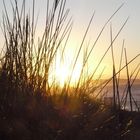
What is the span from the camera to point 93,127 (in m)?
2.04

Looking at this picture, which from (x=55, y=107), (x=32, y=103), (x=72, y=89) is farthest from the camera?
(x=72, y=89)

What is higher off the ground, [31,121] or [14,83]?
[14,83]

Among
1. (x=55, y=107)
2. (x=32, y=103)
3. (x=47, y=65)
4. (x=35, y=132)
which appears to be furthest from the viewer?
(x=47, y=65)

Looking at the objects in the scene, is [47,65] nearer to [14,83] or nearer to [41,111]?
[14,83]

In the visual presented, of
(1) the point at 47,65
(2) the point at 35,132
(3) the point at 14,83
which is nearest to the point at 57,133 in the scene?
(2) the point at 35,132

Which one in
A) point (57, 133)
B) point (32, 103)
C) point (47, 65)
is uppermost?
point (47, 65)

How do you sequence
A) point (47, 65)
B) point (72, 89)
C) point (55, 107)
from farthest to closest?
point (72, 89)
point (47, 65)
point (55, 107)

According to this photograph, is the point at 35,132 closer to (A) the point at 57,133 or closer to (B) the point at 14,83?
(A) the point at 57,133

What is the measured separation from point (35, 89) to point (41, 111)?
21cm

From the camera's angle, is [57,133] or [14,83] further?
[14,83]

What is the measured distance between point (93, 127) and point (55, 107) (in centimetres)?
20

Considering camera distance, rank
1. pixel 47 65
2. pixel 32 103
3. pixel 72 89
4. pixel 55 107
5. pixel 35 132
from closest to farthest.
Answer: pixel 35 132 < pixel 32 103 < pixel 55 107 < pixel 47 65 < pixel 72 89

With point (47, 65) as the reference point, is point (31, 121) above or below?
below

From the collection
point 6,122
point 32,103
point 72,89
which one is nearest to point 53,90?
point 72,89
